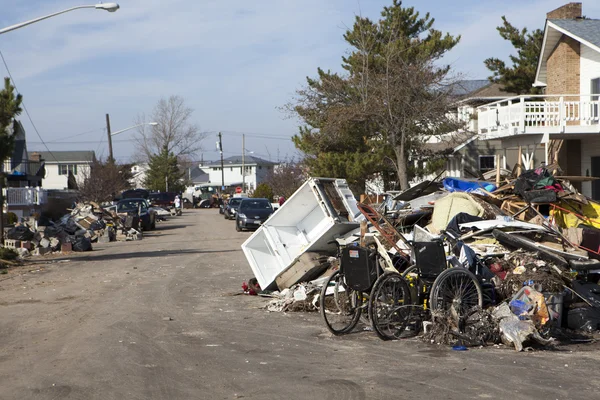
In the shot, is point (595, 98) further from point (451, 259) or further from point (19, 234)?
point (19, 234)

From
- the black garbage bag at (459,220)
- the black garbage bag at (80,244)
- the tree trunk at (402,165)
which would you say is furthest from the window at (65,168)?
the black garbage bag at (459,220)

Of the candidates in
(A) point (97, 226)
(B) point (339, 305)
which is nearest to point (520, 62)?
(A) point (97, 226)

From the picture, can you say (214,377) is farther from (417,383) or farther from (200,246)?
(200,246)

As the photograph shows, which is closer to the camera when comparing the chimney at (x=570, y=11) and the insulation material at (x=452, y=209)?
the insulation material at (x=452, y=209)

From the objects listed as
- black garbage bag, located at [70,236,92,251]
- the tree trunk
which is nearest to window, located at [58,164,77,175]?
the tree trunk

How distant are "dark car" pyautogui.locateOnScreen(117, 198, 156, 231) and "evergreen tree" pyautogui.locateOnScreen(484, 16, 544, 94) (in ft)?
69.7

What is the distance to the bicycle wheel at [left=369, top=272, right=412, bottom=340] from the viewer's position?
902 cm

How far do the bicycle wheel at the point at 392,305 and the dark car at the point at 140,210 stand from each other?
26813 mm

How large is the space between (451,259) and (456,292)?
629 mm

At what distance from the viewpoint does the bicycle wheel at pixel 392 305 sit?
9.02m

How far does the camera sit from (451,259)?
9.44 meters

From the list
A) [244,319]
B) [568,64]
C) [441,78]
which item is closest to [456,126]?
[441,78]

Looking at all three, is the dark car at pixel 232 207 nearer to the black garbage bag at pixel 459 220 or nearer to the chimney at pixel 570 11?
the chimney at pixel 570 11

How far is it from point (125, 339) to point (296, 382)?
3119mm
